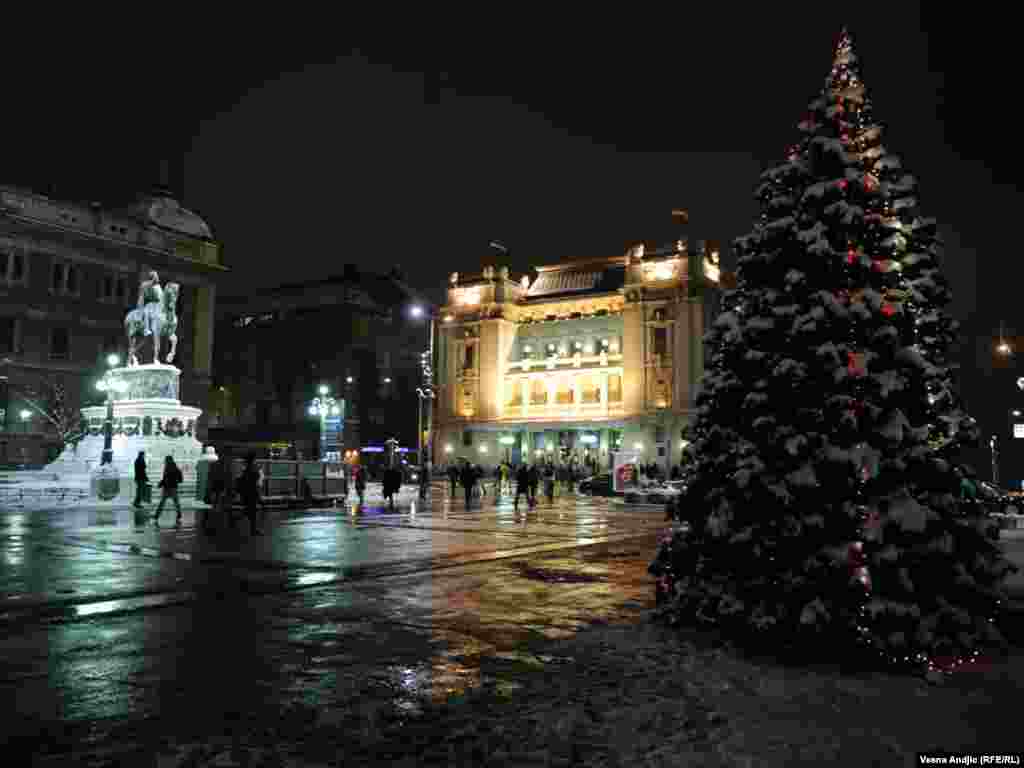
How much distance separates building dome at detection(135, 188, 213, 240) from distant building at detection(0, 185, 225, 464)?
0.43ft

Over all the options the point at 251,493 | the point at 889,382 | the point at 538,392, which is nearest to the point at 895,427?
the point at 889,382

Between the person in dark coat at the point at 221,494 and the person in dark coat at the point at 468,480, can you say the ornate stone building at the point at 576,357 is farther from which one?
the person in dark coat at the point at 221,494

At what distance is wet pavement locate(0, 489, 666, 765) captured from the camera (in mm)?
5121

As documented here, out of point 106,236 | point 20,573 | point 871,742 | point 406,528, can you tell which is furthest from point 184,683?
point 106,236

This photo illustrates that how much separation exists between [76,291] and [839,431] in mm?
62810

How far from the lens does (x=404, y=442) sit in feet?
313

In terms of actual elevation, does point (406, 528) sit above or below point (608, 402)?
below

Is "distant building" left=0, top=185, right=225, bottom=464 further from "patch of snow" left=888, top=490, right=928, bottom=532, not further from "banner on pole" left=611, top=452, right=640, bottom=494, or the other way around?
"patch of snow" left=888, top=490, right=928, bottom=532

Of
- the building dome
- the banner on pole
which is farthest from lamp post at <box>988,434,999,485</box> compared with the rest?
the building dome

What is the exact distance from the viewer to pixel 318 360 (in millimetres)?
94375

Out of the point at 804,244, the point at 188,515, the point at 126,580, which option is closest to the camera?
the point at 804,244

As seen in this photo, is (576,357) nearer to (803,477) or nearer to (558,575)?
(558,575)

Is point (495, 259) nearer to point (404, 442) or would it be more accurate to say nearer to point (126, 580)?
point (404, 442)

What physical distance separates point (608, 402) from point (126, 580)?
6915 centimetres
